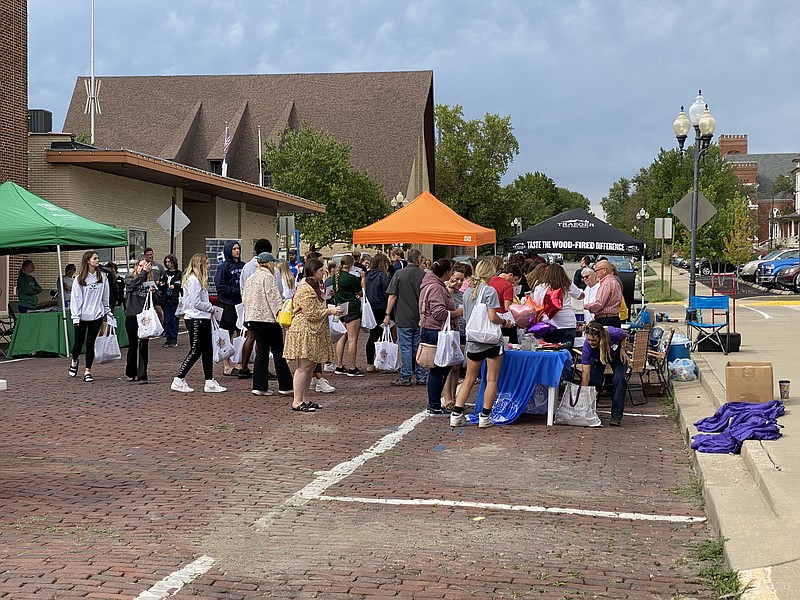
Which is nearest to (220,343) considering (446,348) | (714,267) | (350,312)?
(350,312)

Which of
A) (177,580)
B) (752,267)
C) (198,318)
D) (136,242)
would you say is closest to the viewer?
(177,580)

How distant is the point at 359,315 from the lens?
15.7 meters

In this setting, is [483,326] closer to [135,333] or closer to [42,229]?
[135,333]

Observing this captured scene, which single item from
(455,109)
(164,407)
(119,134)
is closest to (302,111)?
(119,134)

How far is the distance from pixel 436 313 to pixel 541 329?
Answer: 1.42 meters

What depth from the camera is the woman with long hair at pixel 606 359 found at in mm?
10812

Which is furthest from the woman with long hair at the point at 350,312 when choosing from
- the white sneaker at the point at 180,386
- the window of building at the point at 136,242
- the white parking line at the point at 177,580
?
the window of building at the point at 136,242

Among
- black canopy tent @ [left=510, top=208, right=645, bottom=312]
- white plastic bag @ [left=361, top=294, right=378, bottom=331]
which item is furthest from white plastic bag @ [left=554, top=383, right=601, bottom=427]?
black canopy tent @ [left=510, top=208, right=645, bottom=312]

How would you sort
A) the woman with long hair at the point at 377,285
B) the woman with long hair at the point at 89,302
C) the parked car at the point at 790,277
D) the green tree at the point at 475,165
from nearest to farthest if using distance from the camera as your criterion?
the woman with long hair at the point at 89,302 → the woman with long hair at the point at 377,285 → the parked car at the point at 790,277 → the green tree at the point at 475,165

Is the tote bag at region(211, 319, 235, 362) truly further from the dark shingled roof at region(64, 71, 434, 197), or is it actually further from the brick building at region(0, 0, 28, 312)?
the dark shingled roof at region(64, 71, 434, 197)

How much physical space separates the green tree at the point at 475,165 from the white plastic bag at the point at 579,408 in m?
72.4

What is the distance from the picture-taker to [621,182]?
166375mm

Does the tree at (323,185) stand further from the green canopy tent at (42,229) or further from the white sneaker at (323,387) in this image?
the white sneaker at (323,387)

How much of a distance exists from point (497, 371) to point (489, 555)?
4.53 meters
